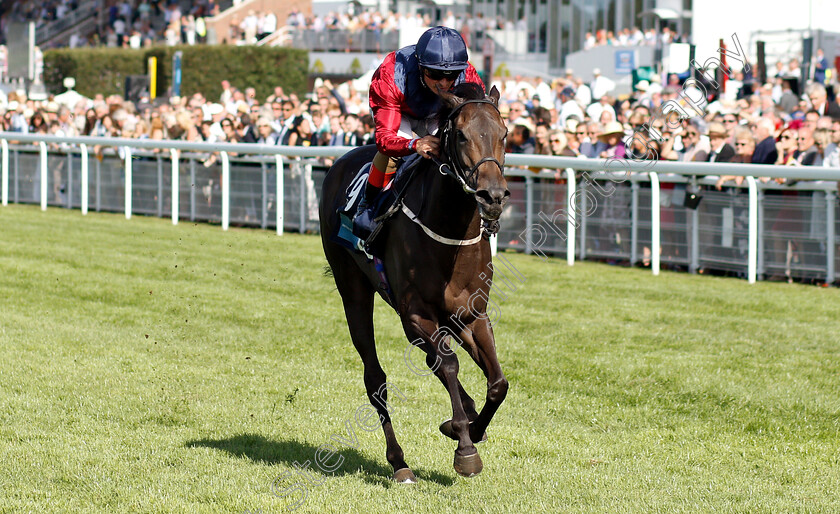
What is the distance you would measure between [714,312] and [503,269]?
94.1 inches

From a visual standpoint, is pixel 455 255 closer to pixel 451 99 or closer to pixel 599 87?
pixel 451 99

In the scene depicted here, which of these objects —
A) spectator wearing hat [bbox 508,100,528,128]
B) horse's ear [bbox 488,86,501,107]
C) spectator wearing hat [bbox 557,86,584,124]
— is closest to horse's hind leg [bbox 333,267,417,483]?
horse's ear [bbox 488,86,501,107]

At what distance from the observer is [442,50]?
4832 millimetres

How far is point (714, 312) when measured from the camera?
9.18 meters

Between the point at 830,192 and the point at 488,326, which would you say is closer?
the point at 488,326

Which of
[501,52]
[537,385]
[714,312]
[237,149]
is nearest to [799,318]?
[714,312]

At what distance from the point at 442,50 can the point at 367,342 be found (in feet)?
5.36

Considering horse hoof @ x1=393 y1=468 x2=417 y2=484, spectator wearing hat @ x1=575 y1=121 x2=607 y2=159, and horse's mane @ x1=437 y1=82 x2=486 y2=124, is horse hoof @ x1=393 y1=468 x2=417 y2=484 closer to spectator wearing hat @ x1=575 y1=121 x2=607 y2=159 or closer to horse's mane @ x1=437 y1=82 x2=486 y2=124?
horse's mane @ x1=437 y1=82 x2=486 y2=124

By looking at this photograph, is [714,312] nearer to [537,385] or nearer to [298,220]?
[537,385]

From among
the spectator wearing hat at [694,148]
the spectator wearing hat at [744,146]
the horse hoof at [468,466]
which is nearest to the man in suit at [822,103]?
the spectator wearing hat at [694,148]

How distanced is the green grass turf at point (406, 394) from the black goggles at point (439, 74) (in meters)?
1.79

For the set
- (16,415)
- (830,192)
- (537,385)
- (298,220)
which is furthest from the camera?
(298,220)

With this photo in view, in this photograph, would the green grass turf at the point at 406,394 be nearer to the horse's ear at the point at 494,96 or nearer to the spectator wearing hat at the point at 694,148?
the spectator wearing hat at the point at 694,148

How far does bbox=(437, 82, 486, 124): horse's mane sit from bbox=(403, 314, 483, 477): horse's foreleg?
0.88 m
